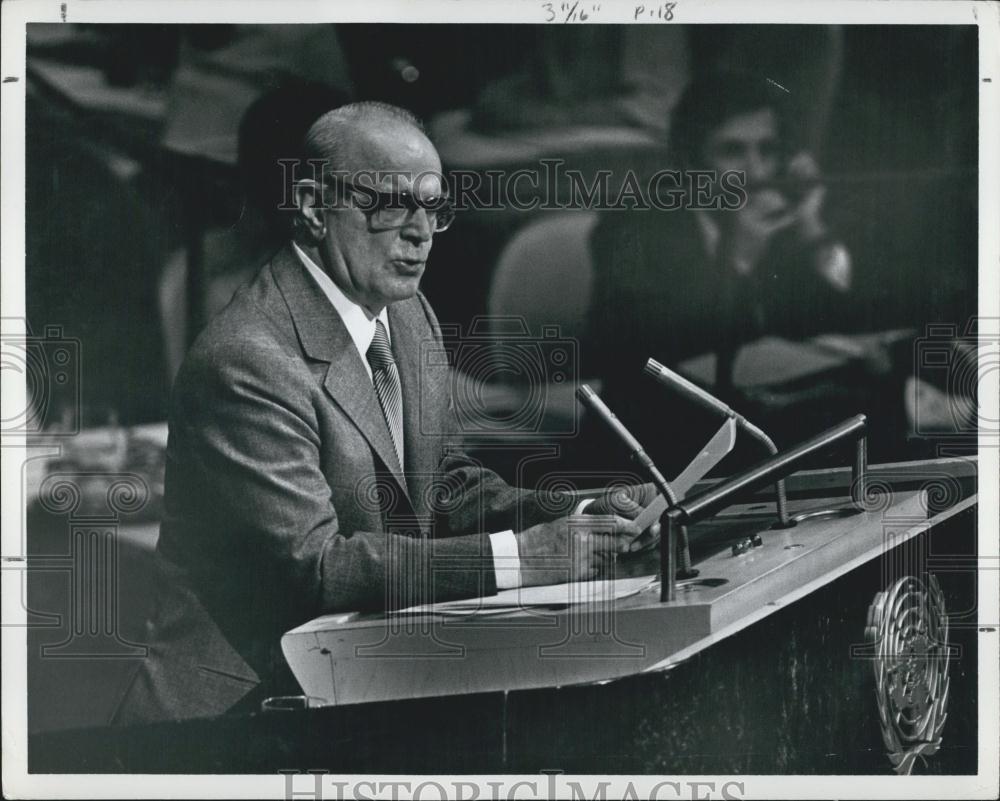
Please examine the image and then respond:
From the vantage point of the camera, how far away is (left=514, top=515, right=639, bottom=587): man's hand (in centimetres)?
271

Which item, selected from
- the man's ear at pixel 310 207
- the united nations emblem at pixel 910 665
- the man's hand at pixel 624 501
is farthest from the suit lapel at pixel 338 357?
the united nations emblem at pixel 910 665

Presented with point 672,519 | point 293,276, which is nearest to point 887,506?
point 672,519

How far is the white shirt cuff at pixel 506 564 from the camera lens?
271 cm

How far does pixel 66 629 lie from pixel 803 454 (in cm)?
183

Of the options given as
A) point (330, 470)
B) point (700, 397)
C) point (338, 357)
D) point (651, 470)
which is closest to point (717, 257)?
point (700, 397)

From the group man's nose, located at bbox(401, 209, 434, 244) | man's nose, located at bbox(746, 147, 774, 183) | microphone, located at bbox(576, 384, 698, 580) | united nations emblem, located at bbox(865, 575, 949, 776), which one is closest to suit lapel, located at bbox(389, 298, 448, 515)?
man's nose, located at bbox(401, 209, 434, 244)

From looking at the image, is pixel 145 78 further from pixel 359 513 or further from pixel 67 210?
pixel 359 513

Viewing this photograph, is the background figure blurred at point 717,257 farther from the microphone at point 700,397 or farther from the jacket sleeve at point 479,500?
the jacket sleeve at point 479,500

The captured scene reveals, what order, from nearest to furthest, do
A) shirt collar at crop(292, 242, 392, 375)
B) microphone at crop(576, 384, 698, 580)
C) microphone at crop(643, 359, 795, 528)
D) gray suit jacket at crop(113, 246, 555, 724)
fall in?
microphone at crop(576, 384, 698, 580) → gray suit jacket at crop(113, 246, 555, 724) → shirt collar at crop(292, 242, 392, 375) → microphone at crop(643, 359, 795, 528)

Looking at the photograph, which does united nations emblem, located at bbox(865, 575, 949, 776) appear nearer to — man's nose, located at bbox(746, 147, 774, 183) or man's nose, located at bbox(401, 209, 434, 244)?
man's nose, located at bbox(746, 147, 774, 183)

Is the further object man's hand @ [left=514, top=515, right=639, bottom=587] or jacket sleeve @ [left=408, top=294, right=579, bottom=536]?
jacket sleeve @ [left=408, top=294, right=579, bottom=536]

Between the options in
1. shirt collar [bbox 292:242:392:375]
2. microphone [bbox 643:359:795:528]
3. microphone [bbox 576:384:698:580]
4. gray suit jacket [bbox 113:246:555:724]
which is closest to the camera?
microphone [bbox 576:384:698:580]

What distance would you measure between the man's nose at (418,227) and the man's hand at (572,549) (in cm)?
75

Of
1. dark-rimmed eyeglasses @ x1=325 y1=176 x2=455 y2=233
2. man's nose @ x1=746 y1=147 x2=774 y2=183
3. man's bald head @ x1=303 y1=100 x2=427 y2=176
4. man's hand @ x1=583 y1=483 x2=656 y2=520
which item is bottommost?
man's hand @ x1=583 y1=483 x2=656 y2=520
